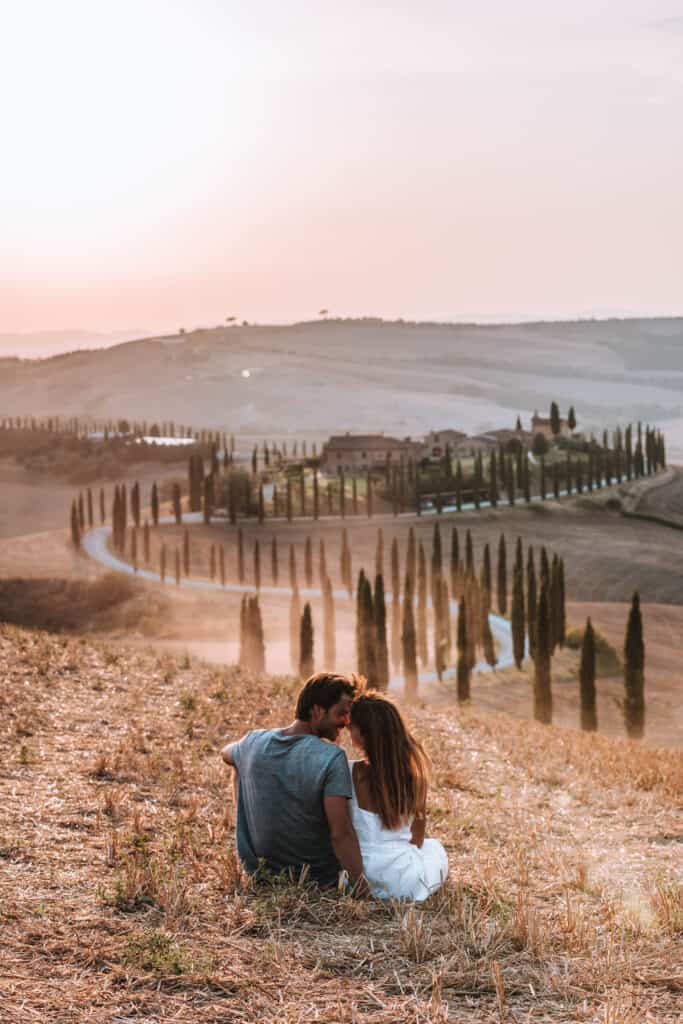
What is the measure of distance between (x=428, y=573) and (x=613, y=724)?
989 inches

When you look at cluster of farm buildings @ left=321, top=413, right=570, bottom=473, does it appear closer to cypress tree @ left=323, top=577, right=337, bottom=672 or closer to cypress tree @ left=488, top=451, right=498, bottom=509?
cypress tree @ left=488, top=451, right=498, bottom=509

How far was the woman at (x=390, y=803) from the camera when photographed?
244 inches

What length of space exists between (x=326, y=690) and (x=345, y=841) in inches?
34.4

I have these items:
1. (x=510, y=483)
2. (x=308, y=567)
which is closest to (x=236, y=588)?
(x=308, y=567)

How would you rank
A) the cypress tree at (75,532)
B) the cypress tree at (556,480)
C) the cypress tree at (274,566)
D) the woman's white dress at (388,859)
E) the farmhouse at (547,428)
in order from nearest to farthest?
the woman's white dress at (388,859) < the cypress tree at (274,566) < the cypress tree at (75,532) < the cypress tree at (556,480) < the farmhouse at (547,428)

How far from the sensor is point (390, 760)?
6340 millimetres

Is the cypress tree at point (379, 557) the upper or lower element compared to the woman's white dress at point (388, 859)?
lower

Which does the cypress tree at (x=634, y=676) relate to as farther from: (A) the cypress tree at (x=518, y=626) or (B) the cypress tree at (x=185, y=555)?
(B) the cypress tree at (x=185, y=555)

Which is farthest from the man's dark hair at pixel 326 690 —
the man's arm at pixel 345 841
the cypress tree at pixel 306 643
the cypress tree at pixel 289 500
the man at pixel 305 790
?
the cypress tree at pixel 289 500

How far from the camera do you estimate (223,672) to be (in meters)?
15.8

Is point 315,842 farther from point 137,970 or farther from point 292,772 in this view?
point 137,970

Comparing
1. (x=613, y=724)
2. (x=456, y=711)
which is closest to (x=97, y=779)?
(x=456, y=711)

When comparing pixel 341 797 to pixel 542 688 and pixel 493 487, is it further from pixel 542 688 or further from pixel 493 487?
pixel 493 487

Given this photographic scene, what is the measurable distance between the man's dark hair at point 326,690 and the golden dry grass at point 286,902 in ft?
3.61
